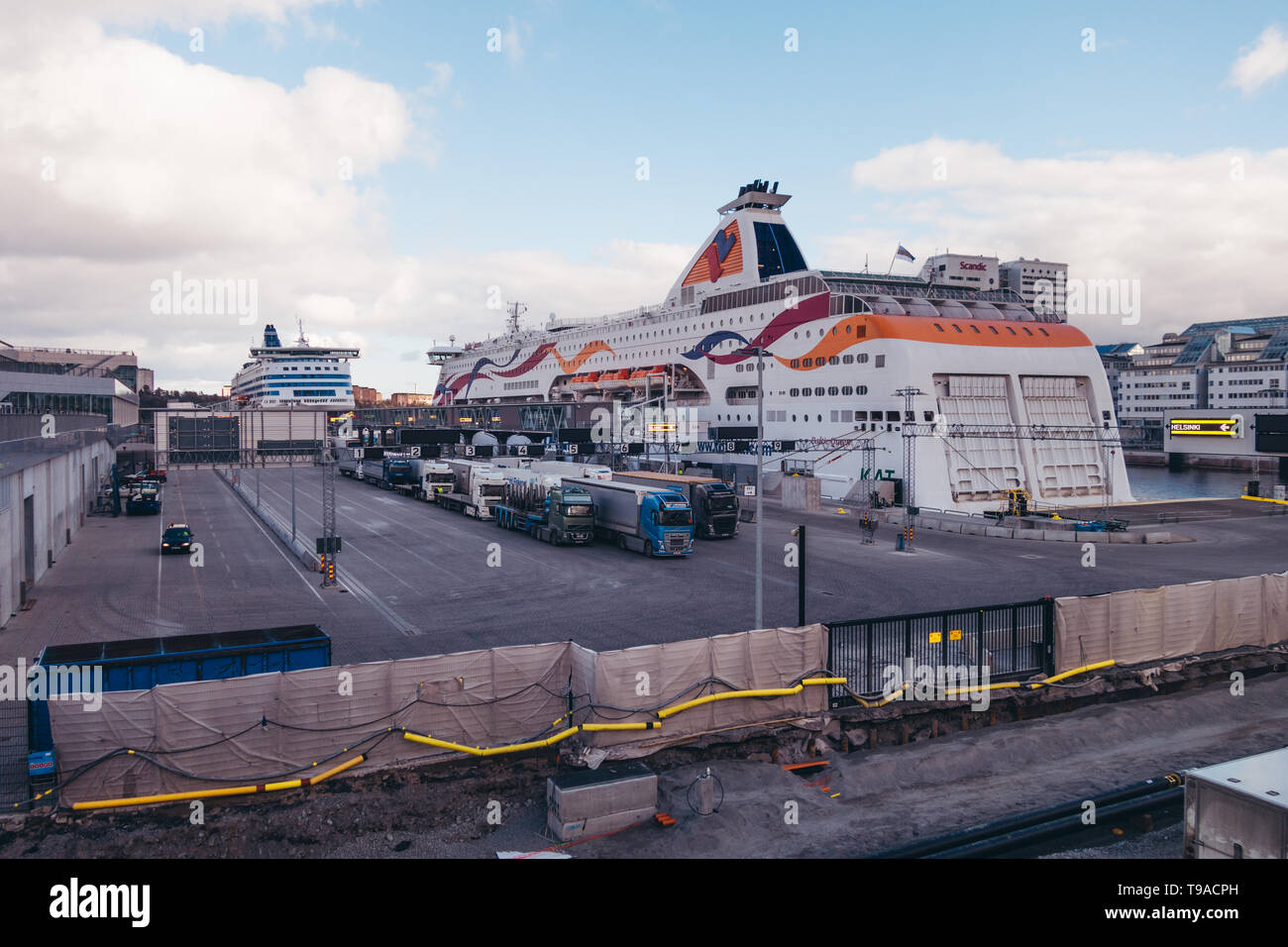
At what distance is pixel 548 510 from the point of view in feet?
127

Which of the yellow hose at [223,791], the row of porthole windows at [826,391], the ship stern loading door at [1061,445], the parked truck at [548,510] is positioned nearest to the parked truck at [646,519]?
the parked truck at [548,510]

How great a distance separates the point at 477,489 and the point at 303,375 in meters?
93.8

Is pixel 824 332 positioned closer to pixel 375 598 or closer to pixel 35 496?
pixel 375 598

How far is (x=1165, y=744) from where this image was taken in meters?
16.9

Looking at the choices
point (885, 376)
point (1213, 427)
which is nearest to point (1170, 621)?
point (885, 376)

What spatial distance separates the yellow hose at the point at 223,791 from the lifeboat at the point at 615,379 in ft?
234

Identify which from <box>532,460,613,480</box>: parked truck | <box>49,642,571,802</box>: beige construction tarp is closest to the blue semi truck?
<box>49,642,571,802</box>: beige construction tarp

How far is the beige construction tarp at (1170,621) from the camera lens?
1855 cm

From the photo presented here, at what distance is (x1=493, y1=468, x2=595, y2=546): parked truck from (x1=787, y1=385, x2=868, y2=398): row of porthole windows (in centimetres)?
2368

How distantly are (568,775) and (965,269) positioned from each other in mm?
65740

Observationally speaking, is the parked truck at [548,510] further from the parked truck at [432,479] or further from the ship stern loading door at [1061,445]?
the ship stern loading door at [1061,445]

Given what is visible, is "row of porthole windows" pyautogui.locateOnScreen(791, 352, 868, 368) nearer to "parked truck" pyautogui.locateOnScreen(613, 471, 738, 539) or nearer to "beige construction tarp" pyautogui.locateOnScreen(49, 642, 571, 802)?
"parked truck" pyautogui.locateOnScreen(613, 471, 738, 539)

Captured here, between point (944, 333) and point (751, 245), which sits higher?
point (751, 245)
